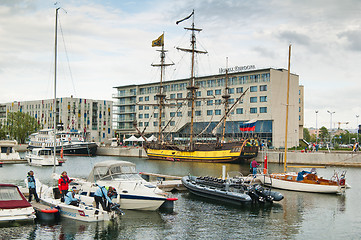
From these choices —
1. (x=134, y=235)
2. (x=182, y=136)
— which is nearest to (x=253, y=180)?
(x=134, y=235)

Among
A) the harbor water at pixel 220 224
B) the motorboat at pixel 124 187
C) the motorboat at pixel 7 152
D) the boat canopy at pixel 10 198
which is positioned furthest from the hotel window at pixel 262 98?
the boat canopy at pixel 10 198

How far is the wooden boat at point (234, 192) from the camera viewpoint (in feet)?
86.6

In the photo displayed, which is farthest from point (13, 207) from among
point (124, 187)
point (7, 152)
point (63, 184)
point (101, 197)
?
point (7, 152)

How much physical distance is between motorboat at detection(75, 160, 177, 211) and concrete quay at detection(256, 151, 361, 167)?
149 ft

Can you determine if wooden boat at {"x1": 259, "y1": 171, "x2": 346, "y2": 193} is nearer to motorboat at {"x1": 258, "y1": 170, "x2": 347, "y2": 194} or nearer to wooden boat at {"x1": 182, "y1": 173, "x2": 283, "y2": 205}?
motorboat at {"x1": 258, "y1": 170, "x2": 347, "y2": 194}

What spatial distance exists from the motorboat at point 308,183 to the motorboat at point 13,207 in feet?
63.8

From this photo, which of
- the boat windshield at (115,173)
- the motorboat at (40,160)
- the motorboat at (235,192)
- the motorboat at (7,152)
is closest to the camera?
the boat windshield at (115,173)

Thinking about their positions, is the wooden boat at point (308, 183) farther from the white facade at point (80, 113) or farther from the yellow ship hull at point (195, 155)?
the white facade at point (80, 113)

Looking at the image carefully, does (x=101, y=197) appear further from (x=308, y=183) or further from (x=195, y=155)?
(x=195, y=155)

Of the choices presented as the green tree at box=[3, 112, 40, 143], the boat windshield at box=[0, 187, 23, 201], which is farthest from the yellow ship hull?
the green tree at box=[3, 112, 40, 143]

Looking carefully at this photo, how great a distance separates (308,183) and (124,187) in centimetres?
1745

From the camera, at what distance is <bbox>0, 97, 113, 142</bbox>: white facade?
13988 cm

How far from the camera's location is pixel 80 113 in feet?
471

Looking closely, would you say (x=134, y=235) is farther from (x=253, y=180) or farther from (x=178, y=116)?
(x=178, y=116)
